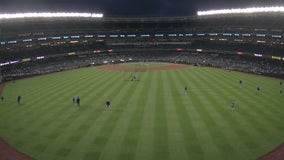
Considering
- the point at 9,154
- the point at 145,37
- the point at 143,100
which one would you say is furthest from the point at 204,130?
the point at 145,37

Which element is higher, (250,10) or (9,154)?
(250,10)

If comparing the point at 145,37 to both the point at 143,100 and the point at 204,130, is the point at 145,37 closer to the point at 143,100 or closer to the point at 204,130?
the point at 143,100

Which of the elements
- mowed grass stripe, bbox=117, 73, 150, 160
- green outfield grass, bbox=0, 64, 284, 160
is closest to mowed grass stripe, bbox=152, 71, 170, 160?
green outfield grass, bbox=0, 64, 284, 160

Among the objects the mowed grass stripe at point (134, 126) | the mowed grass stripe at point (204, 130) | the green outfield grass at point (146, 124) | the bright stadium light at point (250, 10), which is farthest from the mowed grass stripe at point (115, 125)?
the bright stadium light at point (250, 10)

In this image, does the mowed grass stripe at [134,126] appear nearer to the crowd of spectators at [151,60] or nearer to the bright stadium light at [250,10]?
the crowd of spectators at [151,60]

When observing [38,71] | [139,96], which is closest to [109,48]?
[38,71]

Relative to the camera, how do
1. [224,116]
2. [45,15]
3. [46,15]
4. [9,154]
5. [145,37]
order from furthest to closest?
[145,37] → [46,15] → [45,15] → [224,116] → [9,154]
